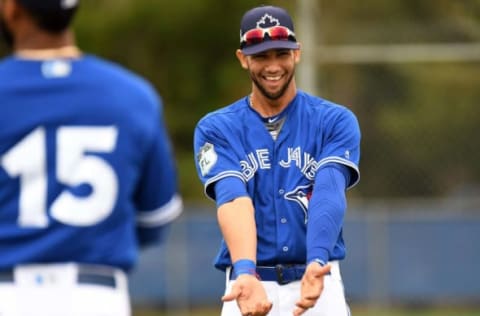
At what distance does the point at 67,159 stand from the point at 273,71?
2174mm

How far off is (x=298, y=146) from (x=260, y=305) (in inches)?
35.1

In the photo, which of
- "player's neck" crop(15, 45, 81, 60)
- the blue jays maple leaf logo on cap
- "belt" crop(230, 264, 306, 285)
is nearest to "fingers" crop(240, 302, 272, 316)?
"belt" crop(230, 264, 306, 285)

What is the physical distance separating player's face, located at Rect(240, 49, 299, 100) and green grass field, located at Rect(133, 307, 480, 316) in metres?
9.26

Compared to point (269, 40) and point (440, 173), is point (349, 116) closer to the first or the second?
point (269, 40)

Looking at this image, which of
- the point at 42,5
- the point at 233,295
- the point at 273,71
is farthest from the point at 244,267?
the point at 42,5

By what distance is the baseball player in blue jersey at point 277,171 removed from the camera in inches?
264

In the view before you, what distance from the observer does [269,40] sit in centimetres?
689

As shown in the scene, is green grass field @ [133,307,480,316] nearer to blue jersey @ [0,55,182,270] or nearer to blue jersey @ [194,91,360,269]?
blue jersey @ [194,91,360,269]

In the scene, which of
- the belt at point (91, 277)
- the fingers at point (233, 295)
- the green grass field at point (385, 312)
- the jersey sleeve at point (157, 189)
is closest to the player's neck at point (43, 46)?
the jersey sleeve at point (157, 189)

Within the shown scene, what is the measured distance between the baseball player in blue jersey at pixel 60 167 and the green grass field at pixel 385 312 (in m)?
11.2

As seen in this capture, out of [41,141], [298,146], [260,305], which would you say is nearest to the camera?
[41,141]

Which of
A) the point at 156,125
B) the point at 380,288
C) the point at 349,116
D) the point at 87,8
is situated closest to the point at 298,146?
the point at 349,116

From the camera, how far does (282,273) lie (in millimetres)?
6836

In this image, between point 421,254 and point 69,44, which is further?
point 421,254
